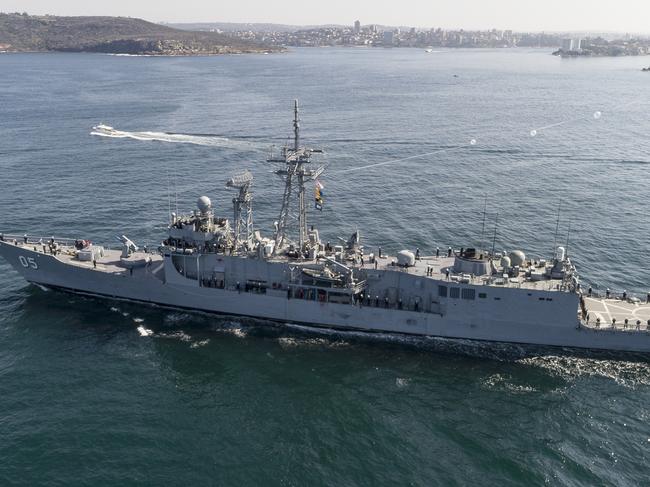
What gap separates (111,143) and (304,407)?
178 feet

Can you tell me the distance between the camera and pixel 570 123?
85062mm

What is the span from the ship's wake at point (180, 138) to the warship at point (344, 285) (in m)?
33.8

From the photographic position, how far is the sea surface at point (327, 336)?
79.7 feet

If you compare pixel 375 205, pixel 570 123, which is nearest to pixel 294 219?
pixel 375 205

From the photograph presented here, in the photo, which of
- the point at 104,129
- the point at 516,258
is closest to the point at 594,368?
the point at 516,258

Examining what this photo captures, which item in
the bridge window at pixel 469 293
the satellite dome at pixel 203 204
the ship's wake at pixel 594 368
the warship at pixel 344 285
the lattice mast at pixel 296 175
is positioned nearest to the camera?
the ship's wake at pixel 594 368

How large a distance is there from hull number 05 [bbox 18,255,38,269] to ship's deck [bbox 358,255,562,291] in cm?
2179

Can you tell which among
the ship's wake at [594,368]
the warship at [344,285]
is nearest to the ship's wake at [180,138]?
the warship at [344,285]

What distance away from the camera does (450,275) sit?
108 feet

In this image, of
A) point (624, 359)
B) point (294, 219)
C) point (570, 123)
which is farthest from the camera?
point (570, 123)

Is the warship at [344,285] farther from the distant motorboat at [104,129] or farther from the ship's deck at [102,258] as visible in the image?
the distant motorboat at [104,129]

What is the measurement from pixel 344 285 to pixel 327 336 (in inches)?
128

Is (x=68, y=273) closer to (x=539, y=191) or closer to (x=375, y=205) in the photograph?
(x=375, y=205)

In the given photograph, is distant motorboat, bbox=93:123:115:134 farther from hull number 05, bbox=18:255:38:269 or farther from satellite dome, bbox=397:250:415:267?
satellite dome, bbox=397:250:415:267
